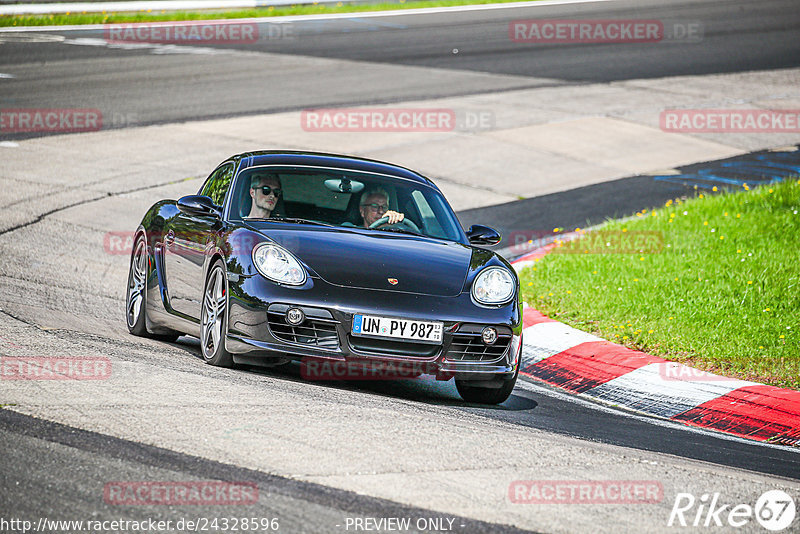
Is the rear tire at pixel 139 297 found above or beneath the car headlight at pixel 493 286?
beneath

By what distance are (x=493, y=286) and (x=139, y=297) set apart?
9.50 feet

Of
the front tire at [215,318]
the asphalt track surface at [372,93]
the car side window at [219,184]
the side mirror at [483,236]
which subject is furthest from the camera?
the car side window at [219,184]

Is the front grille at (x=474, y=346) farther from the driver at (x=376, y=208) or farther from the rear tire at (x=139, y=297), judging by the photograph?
the rear tire at (x=139, y=297)

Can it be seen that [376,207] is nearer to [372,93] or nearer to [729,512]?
[729,512]

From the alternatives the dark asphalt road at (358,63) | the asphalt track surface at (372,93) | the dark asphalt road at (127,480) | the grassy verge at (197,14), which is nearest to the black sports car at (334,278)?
the asphalt track surface at (372,93)

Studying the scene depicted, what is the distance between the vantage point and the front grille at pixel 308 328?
6324 millimetres

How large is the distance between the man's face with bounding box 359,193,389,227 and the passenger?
0.58 meters

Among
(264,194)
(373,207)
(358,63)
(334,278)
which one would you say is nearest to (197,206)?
(264,194)

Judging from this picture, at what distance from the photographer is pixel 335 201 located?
7.59m

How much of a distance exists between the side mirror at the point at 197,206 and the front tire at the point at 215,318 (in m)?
0.46

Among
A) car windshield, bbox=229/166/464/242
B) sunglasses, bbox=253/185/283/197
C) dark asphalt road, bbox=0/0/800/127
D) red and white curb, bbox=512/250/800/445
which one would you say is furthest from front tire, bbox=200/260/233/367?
dark asphalt road, bbox=0/0/800/127

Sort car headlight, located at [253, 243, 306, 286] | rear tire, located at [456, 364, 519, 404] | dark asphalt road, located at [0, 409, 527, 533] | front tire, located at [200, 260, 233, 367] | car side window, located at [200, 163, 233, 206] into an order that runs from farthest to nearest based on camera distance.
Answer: car side window, located at [200, 163, 233, 206]
rear tire, located at [456, 364, 519, 404]
front tire, located at [200, 260, 233, 367]
car headlight, located at [253, 243, 306, 286]
dark asphalt road, located at [0, 409, 527, 533]

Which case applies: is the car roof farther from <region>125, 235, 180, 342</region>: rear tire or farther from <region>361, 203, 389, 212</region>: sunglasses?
<region>125, 235, 180, 342</region>: rear tire

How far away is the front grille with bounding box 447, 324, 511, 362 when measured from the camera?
21.4 feet
